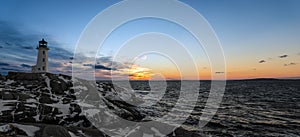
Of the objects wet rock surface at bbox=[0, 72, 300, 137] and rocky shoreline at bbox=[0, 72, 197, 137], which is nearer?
rocky shoreline at bbox=[0, 72, 197, 137]

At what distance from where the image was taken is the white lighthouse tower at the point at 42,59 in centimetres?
4538

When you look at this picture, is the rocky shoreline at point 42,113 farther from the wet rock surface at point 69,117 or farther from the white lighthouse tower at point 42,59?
the white lighthouse tower at point 42,59

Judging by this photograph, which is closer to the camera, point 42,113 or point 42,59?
point 42,113

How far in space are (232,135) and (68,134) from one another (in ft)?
61.7

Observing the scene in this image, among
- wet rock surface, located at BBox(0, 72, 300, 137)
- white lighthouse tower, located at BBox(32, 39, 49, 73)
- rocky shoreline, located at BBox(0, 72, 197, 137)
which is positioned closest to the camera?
rocky shoreline, located at BBox(0, 72, 197, 137)

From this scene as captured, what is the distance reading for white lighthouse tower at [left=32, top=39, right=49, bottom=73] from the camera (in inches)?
1786

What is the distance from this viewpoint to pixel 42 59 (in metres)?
45.9

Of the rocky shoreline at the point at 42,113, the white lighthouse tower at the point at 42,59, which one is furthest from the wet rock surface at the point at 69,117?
the white lighthouse tower at the point at 42,59

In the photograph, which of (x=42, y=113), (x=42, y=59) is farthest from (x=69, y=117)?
(x=42, y=59)

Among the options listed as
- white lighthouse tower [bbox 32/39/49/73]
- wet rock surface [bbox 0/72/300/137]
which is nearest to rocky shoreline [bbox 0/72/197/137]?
wet rock surface [bbox 0/72/300/137]

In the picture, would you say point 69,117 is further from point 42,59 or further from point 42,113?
point 42,59

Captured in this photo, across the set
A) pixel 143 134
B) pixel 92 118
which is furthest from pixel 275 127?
pixel 92 118

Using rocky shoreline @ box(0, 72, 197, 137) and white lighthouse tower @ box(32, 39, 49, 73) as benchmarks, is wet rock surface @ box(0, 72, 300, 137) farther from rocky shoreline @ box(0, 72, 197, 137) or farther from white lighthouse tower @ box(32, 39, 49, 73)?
white lighthouse tower @ box(32, 39, 49, 73)

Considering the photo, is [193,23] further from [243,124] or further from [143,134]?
[243,124]
